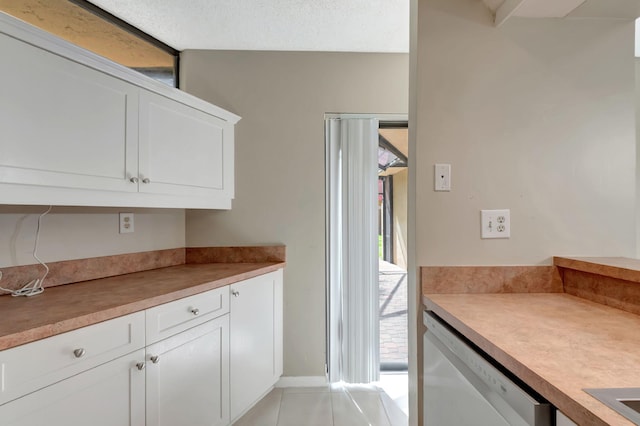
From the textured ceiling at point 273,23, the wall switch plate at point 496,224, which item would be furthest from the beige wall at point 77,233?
the wall switch plate at point 496,224

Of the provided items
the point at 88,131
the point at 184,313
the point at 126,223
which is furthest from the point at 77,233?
the point at 184,313

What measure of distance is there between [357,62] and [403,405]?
8.06ft

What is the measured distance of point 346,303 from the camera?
2320mm

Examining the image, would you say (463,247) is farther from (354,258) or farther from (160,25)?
(160,25)

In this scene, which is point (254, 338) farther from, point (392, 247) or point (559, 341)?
point (559, 341)

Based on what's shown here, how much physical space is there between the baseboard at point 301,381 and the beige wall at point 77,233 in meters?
1.28

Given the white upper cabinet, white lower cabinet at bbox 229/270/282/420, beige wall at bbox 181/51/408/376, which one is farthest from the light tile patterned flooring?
the white upper cabinet

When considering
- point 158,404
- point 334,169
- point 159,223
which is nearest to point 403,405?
point 158,404

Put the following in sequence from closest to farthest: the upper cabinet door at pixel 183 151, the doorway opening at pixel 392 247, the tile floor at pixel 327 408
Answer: the upper cabinet door at pixel 183 151
the tile floor at pixel 327 408
the doorway opening at pixel 392 247

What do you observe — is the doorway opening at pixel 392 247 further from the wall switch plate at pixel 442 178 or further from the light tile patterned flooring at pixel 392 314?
the wall switch plate at pixel 442 178

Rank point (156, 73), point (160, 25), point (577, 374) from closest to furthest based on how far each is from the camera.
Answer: point (577, 374) < point (160, 25) < point (156, 73)

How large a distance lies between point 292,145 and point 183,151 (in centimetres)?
81

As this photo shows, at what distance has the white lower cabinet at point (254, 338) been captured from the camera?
5.77ft

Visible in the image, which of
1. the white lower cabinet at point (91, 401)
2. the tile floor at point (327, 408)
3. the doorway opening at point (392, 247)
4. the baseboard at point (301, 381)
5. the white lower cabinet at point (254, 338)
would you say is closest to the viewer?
the white lower cabinet at point (91, 401)
